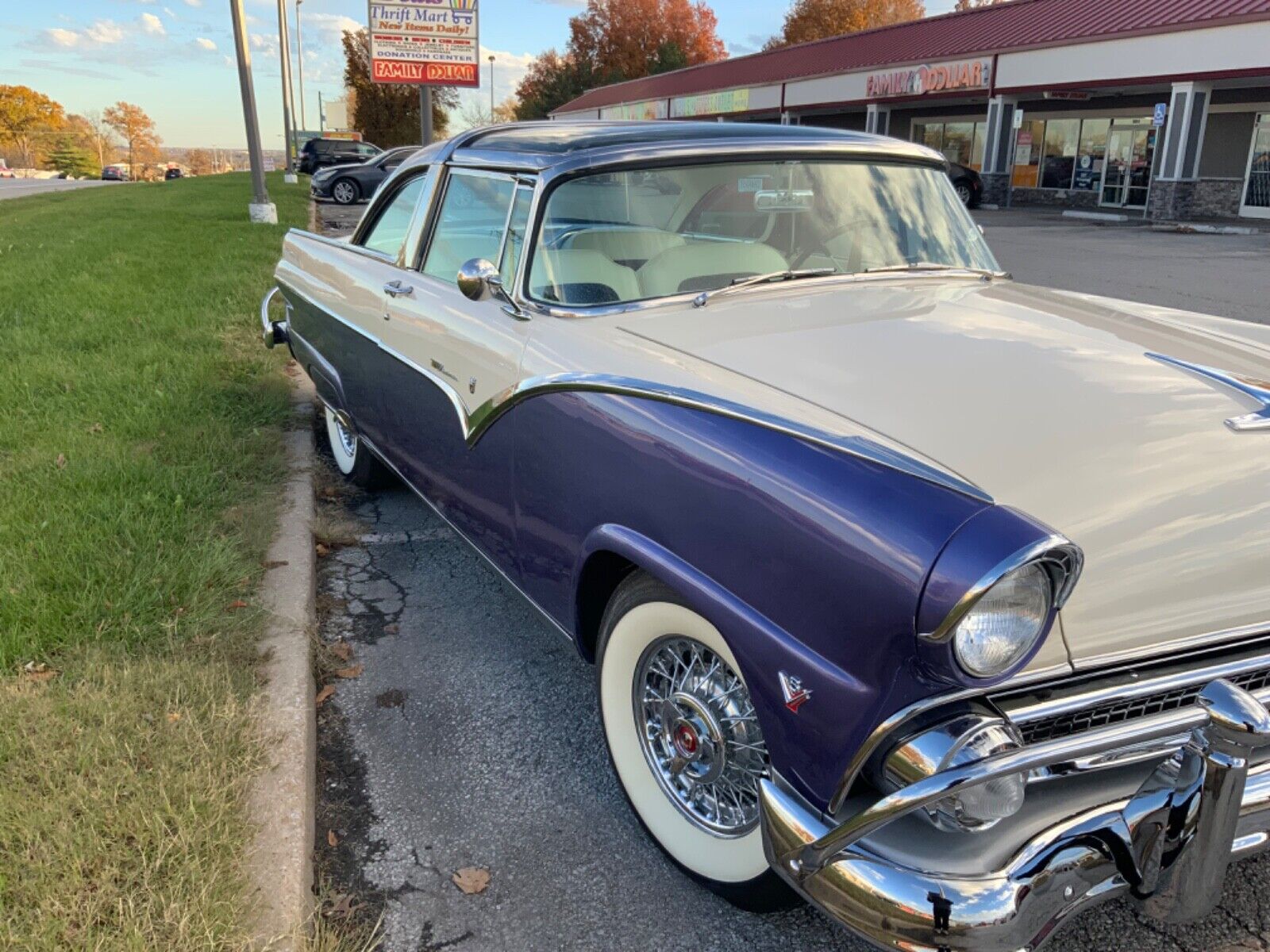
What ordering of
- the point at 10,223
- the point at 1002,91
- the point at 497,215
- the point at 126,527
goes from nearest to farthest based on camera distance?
the point at 497,215
the point at 126,527
the point at 10,223
the point at 1002,91

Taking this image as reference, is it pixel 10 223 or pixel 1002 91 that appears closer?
pixel 10 223

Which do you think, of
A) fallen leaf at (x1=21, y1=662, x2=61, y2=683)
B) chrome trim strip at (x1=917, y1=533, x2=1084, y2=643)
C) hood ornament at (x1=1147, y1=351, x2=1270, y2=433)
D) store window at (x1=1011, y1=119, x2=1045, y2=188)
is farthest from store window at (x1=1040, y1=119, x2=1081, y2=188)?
fallen leaf at (x1=21, y1=662, x2=61, y2=683)

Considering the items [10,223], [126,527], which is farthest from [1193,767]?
[10,223]

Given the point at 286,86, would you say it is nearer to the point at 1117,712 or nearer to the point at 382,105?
the point at 382,105

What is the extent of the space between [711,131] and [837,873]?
246 centimetres

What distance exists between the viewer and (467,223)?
139 inches

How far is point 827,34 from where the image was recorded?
195ft

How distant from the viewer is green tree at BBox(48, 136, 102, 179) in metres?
102

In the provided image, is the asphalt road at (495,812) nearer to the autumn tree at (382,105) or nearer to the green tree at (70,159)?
the autumn tree at (382,105)

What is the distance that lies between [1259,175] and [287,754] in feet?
80.7

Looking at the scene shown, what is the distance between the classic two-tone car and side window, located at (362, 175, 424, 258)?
2.81ft

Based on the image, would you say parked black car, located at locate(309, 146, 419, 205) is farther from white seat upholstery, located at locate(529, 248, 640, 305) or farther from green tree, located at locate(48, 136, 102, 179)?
green tree, located at locate(48, 136, 102, 179)

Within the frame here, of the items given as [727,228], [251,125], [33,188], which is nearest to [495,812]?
[727,228]

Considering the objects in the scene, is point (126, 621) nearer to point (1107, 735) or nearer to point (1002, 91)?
point (1107, 735)
